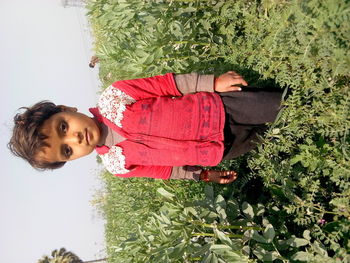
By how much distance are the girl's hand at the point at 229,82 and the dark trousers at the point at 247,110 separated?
45 mm

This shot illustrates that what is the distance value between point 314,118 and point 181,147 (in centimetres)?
64

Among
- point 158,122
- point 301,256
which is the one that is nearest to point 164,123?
point 158,122

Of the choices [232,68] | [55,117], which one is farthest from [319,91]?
[55,117]

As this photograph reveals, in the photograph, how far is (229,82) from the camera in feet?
5.25

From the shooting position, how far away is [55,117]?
1661 mm

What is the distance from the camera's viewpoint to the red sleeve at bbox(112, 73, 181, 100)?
→ 5.50ft

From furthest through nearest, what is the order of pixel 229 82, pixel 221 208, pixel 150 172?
pixel 150 172, pixel 221 208, pixel 229 82

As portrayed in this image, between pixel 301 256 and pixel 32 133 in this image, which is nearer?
pixel 301 256

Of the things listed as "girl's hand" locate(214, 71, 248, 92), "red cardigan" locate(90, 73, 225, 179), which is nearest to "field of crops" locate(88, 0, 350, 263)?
"girl's hand" locate(214, 71, 248, 92)

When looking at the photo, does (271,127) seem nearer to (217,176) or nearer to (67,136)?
(217,176)

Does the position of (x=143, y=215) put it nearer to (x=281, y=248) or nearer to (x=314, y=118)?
(x=281, y=248)

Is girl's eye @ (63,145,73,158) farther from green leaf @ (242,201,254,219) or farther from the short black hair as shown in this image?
green leaf @ (242,201,254,219)

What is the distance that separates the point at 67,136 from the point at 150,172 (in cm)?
54

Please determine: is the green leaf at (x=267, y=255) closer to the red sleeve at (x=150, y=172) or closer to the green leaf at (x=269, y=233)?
the green leaf at (x=269, y=233)
